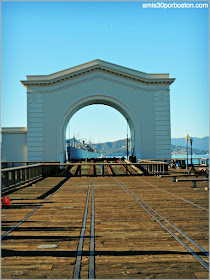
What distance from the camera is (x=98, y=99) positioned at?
40188 millimetres

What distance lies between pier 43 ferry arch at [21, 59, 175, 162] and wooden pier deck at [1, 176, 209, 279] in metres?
28.7

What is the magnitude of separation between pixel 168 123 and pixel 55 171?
692 inches

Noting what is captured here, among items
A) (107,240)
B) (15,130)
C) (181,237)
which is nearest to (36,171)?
(107,240)

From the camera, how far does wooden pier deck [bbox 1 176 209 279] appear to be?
455 cm

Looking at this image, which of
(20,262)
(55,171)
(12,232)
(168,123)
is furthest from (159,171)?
(20,262)

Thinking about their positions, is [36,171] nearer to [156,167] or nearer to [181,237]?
[156,167]

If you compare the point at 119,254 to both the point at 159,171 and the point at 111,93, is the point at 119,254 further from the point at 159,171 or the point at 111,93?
the point at 111,93

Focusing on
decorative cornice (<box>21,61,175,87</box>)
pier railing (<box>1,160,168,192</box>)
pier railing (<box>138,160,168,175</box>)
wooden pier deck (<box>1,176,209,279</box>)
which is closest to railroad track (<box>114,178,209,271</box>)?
wooden pier deck (<box>1,176,209,279</box>)

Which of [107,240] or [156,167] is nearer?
[107,240]

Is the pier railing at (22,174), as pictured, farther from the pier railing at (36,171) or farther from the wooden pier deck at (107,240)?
the wooden pier deck at (107,240)

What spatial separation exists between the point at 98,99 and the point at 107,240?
34577mm

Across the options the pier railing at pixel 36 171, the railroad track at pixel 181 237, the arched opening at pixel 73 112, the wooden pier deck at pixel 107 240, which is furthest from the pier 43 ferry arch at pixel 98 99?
the railroad track at pixel 181 237

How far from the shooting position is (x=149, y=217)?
335 inches

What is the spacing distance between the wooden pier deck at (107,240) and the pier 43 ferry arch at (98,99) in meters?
28.7
